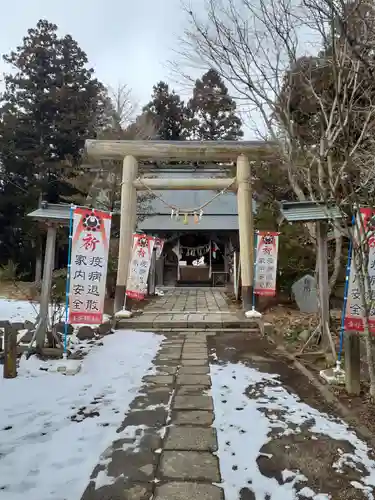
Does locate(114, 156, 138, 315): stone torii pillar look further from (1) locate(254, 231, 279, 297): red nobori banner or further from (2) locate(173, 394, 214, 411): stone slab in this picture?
(2) locate(173, 394, 214, 411): stone slab

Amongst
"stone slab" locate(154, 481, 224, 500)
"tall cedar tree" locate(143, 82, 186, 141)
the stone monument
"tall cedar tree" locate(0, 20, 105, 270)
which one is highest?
"tall cedar tree" locate(143, 82, 186, 141)

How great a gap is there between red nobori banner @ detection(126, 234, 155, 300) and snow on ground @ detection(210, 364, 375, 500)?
495cm

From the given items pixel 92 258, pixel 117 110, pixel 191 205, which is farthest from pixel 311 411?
pixel 117 110

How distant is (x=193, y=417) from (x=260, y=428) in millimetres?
618

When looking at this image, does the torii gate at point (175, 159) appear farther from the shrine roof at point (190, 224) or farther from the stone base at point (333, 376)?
the shrine roof at point (190, 224)

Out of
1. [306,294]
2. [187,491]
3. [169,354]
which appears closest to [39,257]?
[306,294]

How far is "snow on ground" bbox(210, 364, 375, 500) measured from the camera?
2395 mm

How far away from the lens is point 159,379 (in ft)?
14.9

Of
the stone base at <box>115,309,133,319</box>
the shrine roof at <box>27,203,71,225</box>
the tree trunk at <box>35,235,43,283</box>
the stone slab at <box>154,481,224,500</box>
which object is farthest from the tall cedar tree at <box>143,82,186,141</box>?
the stone slab at <box>154,481,224,500</box>

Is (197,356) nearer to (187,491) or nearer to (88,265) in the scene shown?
(88,265)

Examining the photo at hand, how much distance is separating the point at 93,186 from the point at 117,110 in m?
8.24

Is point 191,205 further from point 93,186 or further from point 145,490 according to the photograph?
point 145,490

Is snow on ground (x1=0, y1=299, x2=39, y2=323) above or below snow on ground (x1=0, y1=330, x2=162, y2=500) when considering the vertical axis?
above

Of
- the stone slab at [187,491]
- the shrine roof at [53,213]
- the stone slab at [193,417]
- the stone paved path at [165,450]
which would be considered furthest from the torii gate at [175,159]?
the stone slab at [187,491]
